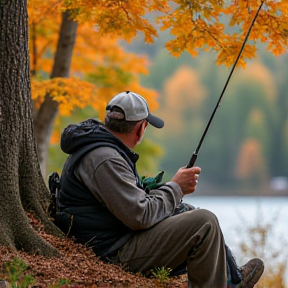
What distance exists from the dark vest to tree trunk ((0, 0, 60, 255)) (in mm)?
309

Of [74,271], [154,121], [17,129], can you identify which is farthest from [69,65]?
[74,271]

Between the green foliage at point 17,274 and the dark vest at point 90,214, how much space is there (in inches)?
20.9

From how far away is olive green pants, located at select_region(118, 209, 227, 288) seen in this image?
392 cm

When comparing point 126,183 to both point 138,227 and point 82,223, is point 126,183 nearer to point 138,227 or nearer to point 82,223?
point 138,227

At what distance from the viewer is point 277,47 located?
19.3 ft

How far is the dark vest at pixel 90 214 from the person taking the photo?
4.11 meters

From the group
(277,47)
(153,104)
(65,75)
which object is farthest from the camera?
(153,104)

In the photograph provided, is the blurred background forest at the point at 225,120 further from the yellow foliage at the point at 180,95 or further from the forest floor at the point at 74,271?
the forest floor at the point at 74,271

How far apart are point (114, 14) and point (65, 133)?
204 cm

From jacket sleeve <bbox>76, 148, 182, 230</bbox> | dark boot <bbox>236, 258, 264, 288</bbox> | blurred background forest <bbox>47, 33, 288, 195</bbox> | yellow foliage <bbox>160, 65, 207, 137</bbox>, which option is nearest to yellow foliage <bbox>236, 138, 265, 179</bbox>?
blurred background forest <bbox>47, 33, 288, 195</bbox>

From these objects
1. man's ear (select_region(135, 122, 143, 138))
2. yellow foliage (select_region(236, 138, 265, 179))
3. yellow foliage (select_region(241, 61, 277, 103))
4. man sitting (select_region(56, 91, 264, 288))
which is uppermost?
yellow foliage (select_region(241, 61, 277, 103))

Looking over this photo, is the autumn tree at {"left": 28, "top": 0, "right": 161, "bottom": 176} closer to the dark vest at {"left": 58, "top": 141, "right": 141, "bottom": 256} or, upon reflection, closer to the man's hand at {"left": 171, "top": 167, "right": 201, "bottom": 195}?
the dark vest at {"left": 58, "top": 141, "right": 141, "bottom": 256}

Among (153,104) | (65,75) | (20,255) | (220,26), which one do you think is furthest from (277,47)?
(153,104)

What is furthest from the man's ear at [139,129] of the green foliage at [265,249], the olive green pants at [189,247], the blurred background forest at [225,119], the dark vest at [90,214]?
the blurred background forest at [225,119]
